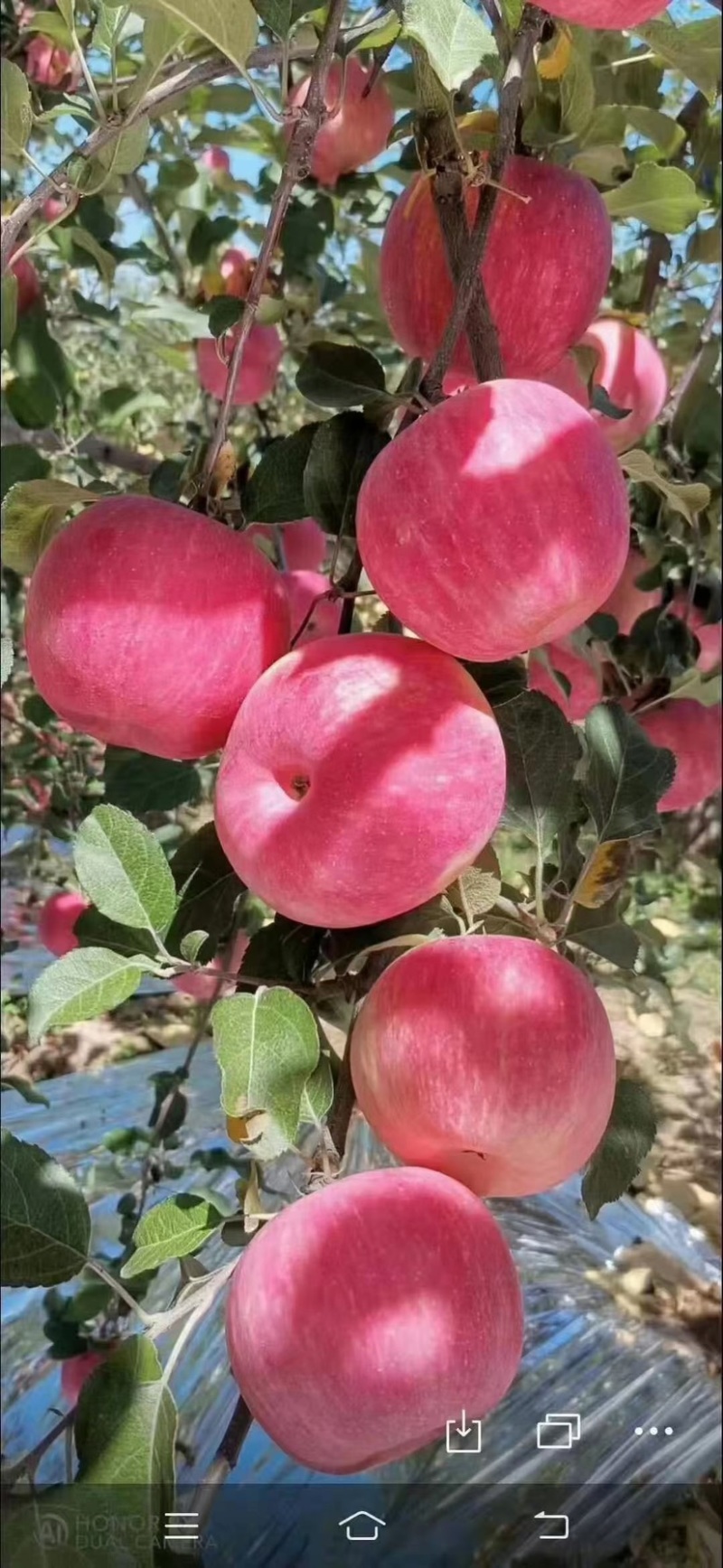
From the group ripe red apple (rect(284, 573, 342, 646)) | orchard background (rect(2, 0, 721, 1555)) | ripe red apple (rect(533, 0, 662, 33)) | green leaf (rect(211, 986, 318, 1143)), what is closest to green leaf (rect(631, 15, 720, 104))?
orchard background (rect(2, 0, 721, 1555))

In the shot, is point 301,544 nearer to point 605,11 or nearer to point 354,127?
point 354,127

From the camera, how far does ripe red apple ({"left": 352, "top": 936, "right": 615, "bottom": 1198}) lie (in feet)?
1.46

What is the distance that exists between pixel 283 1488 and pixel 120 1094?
0.92 metres

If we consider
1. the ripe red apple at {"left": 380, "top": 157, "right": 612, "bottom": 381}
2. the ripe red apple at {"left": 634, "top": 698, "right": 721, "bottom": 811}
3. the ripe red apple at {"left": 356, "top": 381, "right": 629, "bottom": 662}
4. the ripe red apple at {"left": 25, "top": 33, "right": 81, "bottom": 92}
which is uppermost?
the ripe red apple at {"left": 25, "top": 33, "right": 81, "bottom": 92}

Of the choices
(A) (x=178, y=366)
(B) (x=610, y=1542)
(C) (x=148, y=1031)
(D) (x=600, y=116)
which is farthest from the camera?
(C) (x=148, y=1031)

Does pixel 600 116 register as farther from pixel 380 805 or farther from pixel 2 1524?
pixel 2 1524

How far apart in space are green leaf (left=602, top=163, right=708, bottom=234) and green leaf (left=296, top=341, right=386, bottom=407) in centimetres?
19

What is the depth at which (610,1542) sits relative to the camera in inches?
33.2

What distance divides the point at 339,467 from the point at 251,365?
0.65 metres

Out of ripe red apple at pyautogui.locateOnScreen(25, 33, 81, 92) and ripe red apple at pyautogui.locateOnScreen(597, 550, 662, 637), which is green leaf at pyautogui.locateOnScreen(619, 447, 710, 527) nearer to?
ripe red apple at pyautogui.locateOnScreen(597, 550, 662, 637)

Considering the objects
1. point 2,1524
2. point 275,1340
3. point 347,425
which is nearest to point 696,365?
point 347,425

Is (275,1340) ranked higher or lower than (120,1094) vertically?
higher

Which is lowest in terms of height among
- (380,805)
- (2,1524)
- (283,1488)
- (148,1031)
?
(148,1031)

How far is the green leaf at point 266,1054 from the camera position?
42 cm
